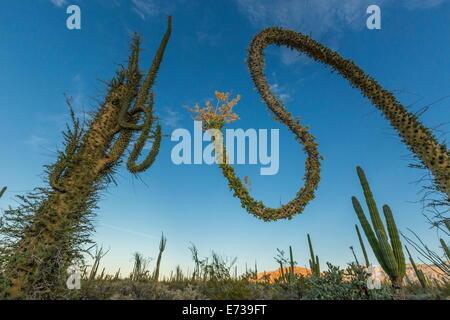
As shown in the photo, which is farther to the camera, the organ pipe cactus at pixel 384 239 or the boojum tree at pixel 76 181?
the organ pipe cactus at pixel 384 239

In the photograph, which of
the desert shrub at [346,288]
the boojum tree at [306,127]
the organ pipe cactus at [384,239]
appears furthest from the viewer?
the organ pipe cactus at [384,239]

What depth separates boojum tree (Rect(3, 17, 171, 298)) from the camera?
412cm

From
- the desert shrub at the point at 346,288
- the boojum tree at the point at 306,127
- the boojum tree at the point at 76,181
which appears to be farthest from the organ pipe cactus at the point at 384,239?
the boojum tree at the point at 76,181

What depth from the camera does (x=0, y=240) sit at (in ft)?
14.4

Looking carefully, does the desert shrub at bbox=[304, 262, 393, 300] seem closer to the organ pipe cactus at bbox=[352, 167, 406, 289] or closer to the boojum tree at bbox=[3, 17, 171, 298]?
the organ pipe cactus at bbox=[352, 167, 406, 289]

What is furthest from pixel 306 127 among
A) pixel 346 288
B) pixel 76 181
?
pixel 76 181

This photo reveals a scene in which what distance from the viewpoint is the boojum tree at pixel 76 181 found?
412 centimetres

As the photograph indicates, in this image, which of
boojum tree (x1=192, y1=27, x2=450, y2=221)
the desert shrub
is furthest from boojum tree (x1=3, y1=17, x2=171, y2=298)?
the desert shrub

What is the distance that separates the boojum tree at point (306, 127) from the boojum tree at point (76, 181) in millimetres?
1837

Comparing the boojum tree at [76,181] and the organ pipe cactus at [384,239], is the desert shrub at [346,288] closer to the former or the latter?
the organ pipe cactus at [384,239]

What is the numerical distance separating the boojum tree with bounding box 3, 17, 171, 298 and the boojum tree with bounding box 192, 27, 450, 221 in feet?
6.03

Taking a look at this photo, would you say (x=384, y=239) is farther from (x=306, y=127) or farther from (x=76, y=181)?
(x=76, y=181)
